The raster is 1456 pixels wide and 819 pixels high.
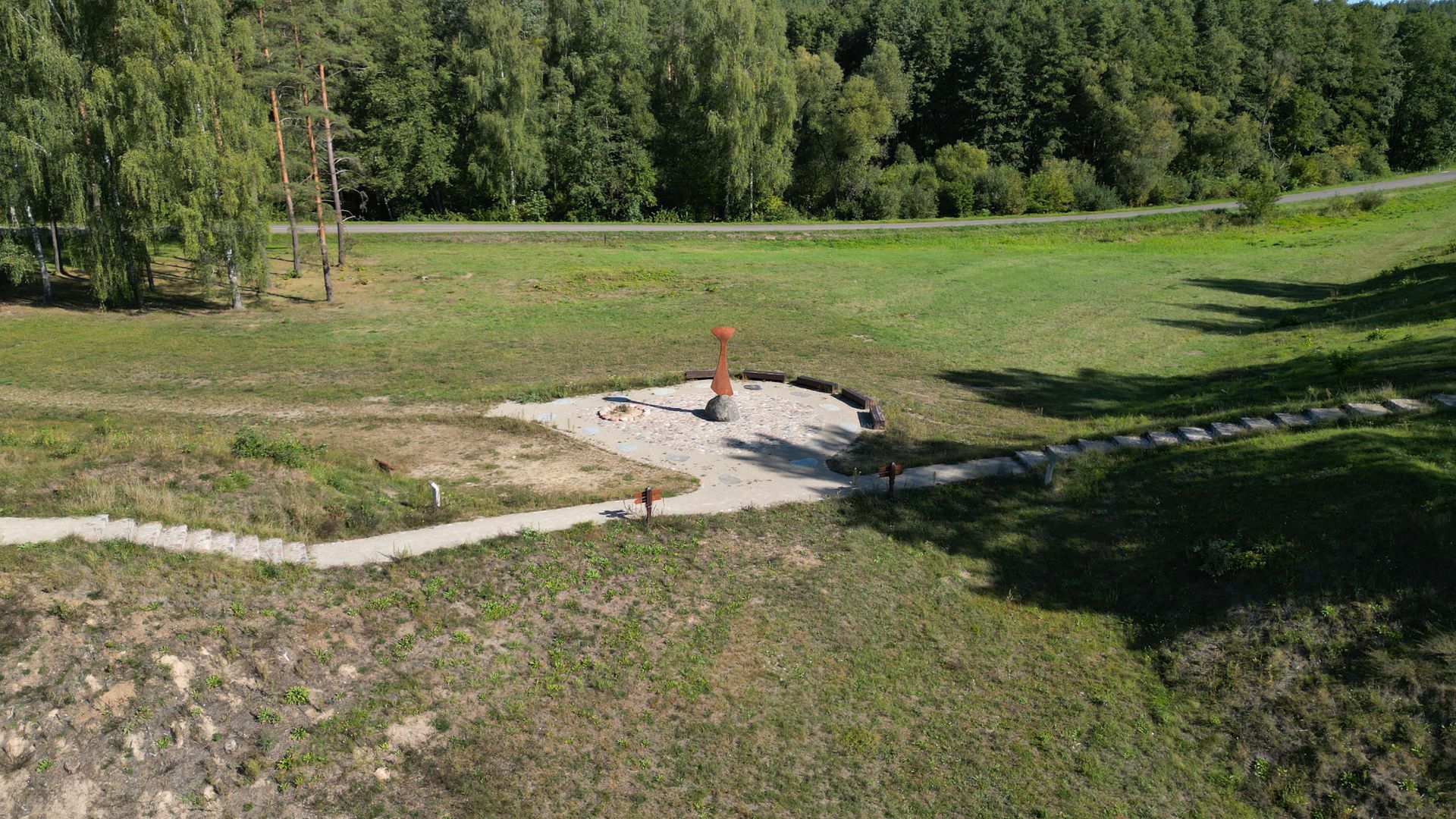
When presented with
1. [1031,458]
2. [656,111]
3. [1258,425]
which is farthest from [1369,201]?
[1031,458]

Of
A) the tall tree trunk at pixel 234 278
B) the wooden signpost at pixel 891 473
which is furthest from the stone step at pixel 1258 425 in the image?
the tall tree trunk at pixel 234 278

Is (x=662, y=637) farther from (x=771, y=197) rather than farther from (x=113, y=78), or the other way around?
(x=771, y=197)

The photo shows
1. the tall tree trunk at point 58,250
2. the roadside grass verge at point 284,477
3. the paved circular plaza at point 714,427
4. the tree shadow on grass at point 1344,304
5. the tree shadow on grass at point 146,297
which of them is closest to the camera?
the roadside grass verge at point 284,477

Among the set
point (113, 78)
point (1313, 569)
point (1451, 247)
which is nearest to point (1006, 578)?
point (1313, 569)

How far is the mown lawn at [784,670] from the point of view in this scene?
10.3 m

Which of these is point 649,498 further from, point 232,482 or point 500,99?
point 500,99

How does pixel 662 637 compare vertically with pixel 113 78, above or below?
below

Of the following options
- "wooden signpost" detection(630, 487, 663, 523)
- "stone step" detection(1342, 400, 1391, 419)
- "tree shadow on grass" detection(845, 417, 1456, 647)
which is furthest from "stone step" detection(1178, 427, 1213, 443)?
"wooden signpost" detection(630, 487, 663, 523)

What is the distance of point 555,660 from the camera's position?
12.5m

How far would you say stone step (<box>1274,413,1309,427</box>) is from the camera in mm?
18875

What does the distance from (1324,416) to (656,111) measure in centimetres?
6424

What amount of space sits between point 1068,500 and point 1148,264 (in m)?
40.8

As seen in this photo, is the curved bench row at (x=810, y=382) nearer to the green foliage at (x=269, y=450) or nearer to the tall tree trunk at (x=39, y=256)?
the green foliage at (x=269, y=450)

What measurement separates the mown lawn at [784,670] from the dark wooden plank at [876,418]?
22.0 ft
